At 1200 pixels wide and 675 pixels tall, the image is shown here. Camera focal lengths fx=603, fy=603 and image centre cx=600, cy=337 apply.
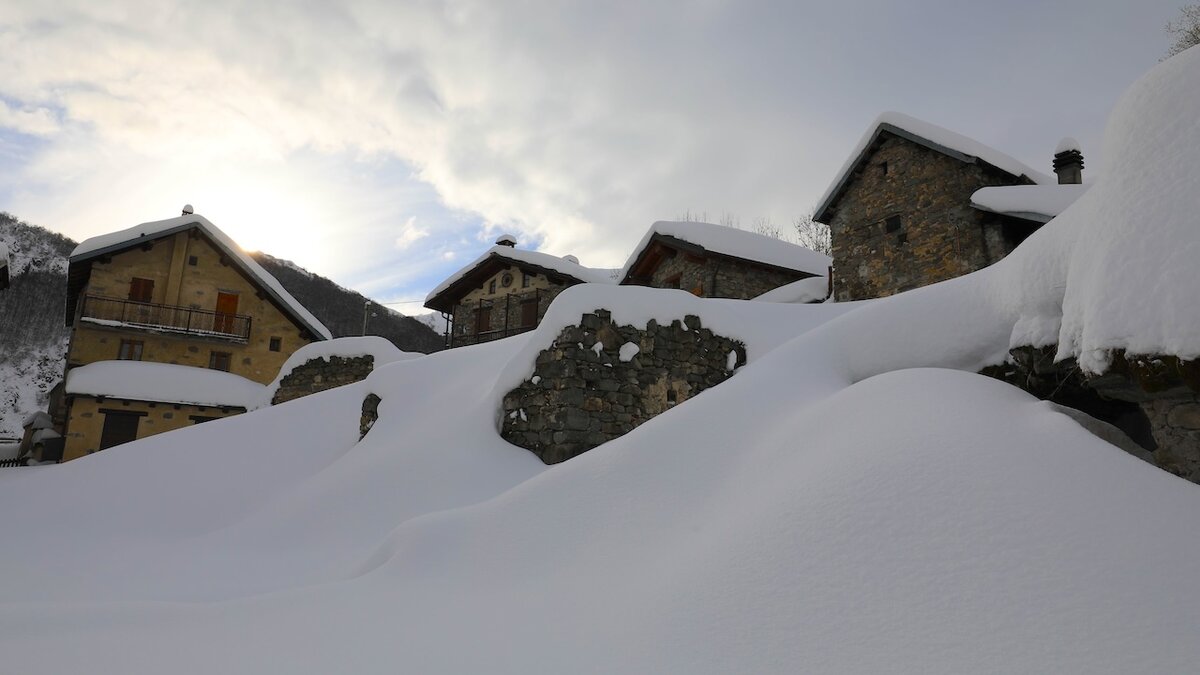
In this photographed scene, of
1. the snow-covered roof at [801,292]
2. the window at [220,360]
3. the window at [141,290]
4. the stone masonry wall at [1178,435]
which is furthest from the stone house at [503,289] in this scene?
the stone masonry wall at [1178,435]

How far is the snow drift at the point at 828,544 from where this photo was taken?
2.35 meters

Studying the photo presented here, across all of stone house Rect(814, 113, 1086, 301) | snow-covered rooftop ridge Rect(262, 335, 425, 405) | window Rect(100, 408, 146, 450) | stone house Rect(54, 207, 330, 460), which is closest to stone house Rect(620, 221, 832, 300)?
stone house Rect(814, 113, 1086, 301)

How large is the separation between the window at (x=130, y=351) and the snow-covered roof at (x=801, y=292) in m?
21.2

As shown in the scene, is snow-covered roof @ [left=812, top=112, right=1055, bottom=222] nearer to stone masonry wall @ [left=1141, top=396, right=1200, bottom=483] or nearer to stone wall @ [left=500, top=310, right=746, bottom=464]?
stone wall @ [left=500, top=310, right=746, bottom=464]

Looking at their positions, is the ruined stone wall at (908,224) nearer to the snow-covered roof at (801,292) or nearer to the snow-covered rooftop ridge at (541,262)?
the snow-covered roof at (801,292)

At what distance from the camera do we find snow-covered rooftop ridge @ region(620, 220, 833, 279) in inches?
758

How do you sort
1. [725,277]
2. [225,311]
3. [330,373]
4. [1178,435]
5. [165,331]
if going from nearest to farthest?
[1178,435], [330,373], [725,277], [165,331], [225,311]

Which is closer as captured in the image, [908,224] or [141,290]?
[908,224]

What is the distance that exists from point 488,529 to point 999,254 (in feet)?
46.4

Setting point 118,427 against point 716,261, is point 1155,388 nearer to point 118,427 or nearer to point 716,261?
point 716,261

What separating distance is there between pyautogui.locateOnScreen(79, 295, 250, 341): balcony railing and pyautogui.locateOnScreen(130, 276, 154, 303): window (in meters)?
0.60

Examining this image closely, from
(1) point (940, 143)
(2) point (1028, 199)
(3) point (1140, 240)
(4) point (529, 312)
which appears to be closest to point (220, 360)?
(4) point (529, 312)

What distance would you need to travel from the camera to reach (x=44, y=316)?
140ft

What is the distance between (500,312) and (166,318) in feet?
38.3
